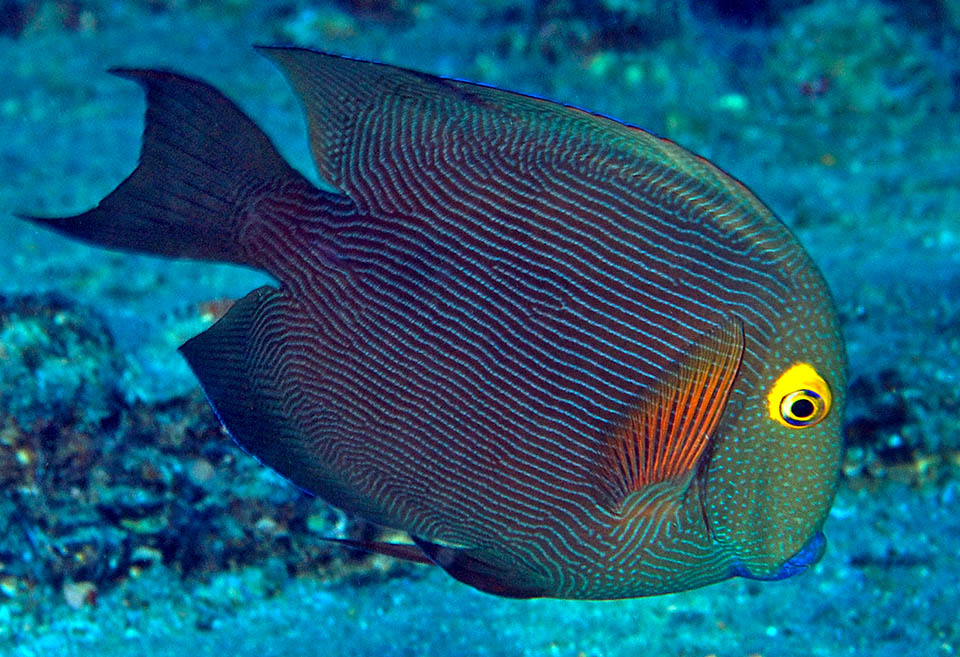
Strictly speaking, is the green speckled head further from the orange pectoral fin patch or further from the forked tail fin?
the forked tail fin

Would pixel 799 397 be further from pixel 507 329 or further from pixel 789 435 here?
pixel 507 329

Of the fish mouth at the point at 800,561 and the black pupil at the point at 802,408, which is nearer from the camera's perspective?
the black pupil at the point at 802,408

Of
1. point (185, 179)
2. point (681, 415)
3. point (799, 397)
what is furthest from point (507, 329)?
point (185, 179)

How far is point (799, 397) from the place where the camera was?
1.67m

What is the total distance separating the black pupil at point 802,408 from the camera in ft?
5.49

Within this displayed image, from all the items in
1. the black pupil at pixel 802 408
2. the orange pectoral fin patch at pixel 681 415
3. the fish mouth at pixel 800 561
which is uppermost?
the black pupil at pixel 802 408

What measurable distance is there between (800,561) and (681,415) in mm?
503

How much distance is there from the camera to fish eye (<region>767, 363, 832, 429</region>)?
167cm

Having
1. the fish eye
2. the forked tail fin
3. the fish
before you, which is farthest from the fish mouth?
the forked tail fin

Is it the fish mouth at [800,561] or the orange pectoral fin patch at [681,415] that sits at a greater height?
the orange pectoral fin patch at [681,415]

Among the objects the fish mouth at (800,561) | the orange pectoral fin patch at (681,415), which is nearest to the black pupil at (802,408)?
the orange pectoral fin patch at (681,415)

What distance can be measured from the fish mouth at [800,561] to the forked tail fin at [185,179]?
1524mm

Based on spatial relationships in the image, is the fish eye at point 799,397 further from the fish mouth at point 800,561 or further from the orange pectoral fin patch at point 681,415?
the fish mouth at point 800,561

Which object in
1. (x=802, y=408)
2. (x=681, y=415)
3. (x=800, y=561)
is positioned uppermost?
(x=802, y=408)
